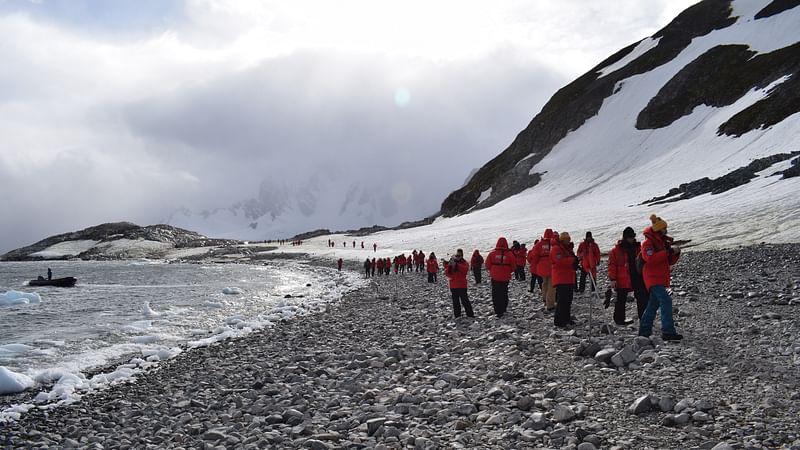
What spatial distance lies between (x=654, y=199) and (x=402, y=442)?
48.7m

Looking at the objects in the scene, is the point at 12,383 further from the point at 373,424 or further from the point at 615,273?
the point at 615,273

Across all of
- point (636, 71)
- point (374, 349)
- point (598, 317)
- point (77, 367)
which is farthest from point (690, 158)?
point (77, 367)

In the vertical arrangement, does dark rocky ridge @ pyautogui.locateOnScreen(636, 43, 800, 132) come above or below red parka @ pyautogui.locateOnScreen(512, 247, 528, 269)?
above

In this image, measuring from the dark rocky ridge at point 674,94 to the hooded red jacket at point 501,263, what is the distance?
52.6m

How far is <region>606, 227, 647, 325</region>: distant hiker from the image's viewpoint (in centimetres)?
1170

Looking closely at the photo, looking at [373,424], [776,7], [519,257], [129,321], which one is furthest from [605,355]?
[776,7]

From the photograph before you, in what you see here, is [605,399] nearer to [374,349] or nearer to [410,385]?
[410,385]

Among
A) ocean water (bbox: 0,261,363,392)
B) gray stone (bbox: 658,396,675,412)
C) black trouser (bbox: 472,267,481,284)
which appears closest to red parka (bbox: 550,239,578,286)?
gray stone (bbox: 658,396,675,412)

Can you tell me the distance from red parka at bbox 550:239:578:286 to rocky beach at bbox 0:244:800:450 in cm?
118

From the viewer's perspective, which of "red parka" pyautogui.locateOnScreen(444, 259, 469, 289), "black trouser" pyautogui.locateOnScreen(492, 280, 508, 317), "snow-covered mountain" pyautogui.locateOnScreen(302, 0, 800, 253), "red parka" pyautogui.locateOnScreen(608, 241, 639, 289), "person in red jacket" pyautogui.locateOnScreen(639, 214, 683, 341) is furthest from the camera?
"snow-covered mountain" pyautogui.locateOnScreen(302, 0, 800, 253)

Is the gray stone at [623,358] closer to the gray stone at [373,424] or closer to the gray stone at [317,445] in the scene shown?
the gray stone at [373,424]

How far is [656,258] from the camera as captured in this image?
10.0 metres

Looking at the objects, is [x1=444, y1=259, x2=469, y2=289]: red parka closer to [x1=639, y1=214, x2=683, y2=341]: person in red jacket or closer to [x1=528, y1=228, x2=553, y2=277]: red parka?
[x1=528, y1=228, x2=553, y2=277]: red parka

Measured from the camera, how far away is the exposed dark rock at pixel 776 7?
273ft
